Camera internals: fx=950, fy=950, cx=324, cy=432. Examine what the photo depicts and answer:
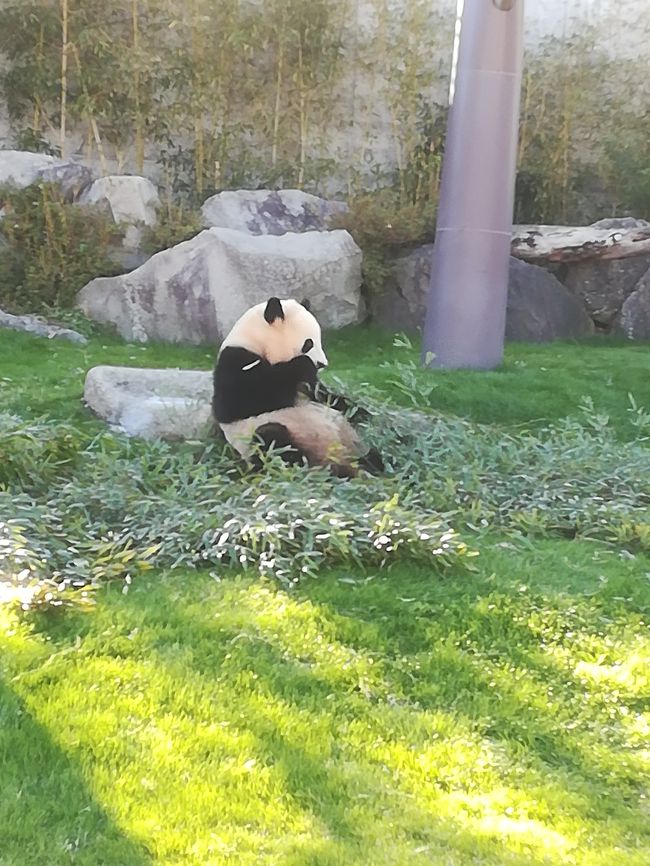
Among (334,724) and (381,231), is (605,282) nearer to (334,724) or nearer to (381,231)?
(381,231)

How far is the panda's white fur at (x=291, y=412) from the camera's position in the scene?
12.2 ft

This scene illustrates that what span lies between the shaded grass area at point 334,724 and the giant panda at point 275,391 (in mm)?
957

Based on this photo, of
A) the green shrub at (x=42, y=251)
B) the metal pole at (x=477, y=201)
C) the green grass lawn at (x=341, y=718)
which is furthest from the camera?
the green shrub at (x=42, y=251)

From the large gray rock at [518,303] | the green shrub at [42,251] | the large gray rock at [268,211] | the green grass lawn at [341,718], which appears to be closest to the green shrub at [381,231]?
the large gray rock at [518,303]

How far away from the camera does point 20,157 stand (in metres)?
8.30

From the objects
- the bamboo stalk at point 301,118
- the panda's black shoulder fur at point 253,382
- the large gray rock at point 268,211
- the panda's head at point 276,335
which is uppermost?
the bamboo stalk at point 301,118

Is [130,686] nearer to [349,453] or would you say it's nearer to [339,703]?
[339,703]

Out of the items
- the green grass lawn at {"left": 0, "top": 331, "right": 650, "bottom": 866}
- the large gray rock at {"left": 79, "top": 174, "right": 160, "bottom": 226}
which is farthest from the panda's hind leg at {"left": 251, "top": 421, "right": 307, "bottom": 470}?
the large gray rock at {"left": 79, "top": 174, "right": 160, "bottom": 226}

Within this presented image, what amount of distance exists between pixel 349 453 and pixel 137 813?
227cm

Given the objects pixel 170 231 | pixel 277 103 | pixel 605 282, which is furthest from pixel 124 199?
pixel 605 282

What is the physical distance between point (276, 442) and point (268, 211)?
17.1 feet

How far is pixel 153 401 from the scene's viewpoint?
439 cm

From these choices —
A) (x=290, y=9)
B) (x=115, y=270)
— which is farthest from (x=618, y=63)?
(x=115, y=270)

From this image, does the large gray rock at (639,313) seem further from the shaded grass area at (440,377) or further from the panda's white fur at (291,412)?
the panda's white fur at (291,412)
